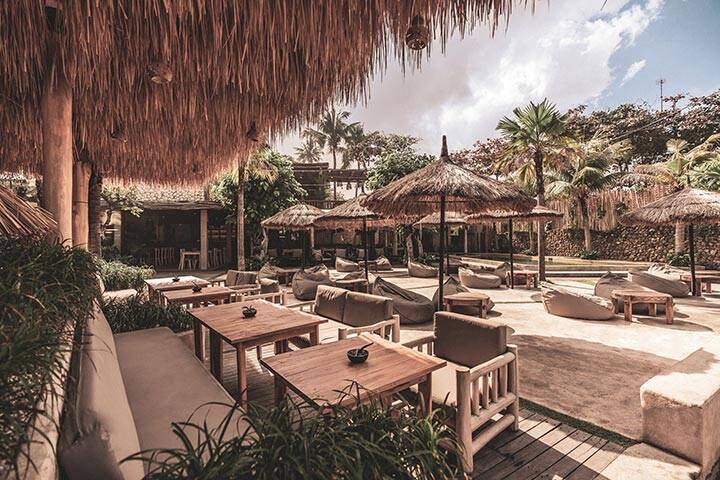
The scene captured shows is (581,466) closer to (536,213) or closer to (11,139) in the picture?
(11,139)

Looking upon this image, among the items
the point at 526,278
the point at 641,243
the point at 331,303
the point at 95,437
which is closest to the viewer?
the point at 95,437

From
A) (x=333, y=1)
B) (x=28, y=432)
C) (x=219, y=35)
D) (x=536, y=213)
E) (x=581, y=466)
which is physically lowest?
(x=581, y=466)

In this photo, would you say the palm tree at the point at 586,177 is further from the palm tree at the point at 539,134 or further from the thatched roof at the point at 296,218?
the thatched roof at the point at 296,218

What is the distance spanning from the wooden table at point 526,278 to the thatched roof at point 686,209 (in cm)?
312

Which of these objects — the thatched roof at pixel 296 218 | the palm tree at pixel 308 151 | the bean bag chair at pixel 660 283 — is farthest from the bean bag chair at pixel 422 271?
the palm tree at pixel 308 151

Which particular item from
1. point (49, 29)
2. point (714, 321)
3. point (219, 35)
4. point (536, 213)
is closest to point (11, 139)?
point (49, 29)

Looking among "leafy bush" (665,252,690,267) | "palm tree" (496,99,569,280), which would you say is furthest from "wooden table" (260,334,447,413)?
"leafy bush" (665,252,690,267)

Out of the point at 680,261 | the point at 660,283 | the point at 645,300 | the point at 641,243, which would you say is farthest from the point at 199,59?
the point at 641,243

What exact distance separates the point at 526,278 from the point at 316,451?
10716 mm

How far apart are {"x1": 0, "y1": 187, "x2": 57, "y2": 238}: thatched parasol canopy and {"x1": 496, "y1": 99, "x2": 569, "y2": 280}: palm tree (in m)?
11.8

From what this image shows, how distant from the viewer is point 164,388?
2.42 metres

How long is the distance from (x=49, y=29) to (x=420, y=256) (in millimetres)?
16341

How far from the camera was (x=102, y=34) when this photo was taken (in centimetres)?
235

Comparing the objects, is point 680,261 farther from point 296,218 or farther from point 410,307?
point 296,218
